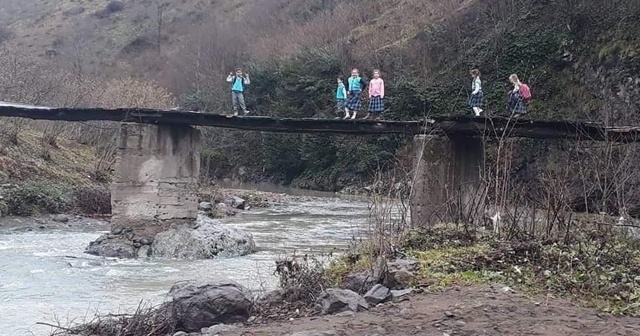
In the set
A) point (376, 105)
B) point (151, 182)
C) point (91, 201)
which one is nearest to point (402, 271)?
point (151, 182)

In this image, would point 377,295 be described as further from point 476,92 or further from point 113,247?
point 476,92

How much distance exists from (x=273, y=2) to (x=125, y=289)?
62.9m

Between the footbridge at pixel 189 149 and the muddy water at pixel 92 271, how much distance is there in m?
1.68

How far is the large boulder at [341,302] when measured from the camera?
7.46 metres

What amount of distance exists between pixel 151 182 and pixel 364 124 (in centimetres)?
530

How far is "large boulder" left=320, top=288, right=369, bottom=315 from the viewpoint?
24.5 ft

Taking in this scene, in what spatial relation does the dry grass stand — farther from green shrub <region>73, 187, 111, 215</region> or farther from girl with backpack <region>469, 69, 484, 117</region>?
girl with backpack <region>469, 69, 484, 117</region>

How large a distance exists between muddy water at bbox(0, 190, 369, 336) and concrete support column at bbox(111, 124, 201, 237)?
1.41 m

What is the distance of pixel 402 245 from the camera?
10.2 metres

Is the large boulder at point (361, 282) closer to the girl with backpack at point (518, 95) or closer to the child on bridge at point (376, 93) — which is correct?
the girl with backpack at point (518, 95)

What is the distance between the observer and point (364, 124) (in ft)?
59.8

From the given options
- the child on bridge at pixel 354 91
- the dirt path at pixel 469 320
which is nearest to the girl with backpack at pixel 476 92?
the child on bridge at pixel 354 91

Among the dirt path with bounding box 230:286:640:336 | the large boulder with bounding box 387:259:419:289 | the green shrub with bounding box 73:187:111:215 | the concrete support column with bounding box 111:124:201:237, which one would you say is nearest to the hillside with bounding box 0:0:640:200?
the concrete support column with bounding box 111:124:201:237

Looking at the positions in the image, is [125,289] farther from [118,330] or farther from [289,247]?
[289,247]
